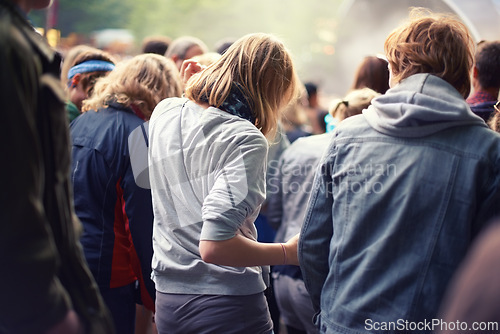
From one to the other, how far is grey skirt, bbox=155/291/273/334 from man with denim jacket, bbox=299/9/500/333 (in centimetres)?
25

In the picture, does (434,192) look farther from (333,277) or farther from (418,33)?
(418,33)

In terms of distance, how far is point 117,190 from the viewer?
2941 millimetres

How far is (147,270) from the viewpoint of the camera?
2988 millimetres

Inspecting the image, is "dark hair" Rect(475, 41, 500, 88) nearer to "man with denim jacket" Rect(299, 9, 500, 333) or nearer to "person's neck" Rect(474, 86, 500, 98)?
"person's neck" Rect(474, 86, 500, 98)

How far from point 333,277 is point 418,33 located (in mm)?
939

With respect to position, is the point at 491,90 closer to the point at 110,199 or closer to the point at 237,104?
the point at 237,104

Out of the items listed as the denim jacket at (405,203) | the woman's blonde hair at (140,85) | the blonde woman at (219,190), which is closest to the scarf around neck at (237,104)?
the blonde woman at (219,190)

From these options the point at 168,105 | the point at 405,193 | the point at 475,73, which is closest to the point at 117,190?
the point at 168,105

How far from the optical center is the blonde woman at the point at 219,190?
1946 millimetres

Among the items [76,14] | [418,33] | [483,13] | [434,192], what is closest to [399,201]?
[434,192]

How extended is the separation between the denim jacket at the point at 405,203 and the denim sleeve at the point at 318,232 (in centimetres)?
3

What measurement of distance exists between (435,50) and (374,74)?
187 centimetres

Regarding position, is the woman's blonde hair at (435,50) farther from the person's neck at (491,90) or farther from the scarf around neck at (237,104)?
the person's neck at (491,90)

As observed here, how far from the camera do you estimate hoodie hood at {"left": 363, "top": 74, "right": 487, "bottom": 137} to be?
5.84 feet
